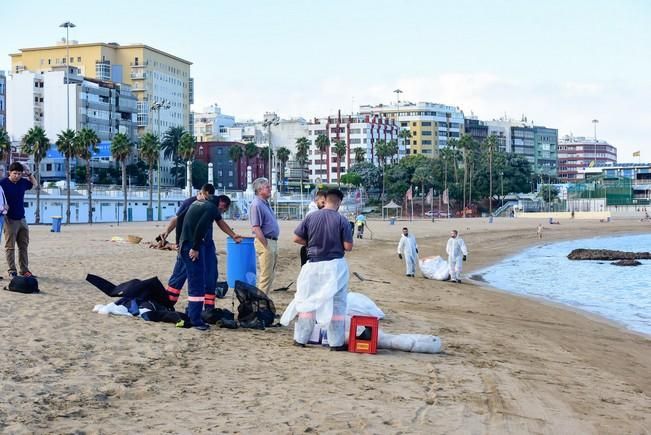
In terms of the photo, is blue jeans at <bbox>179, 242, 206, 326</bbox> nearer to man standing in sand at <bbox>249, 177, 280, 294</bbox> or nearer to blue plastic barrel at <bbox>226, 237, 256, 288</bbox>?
man standing in sand at <bbox>249, 177, 280, 294</bbox>

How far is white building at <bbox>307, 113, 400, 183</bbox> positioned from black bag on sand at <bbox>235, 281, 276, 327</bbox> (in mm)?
134789

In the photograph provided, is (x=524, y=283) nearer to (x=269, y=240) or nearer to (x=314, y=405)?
(x=269, y=240)

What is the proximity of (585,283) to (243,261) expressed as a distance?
15764 mm

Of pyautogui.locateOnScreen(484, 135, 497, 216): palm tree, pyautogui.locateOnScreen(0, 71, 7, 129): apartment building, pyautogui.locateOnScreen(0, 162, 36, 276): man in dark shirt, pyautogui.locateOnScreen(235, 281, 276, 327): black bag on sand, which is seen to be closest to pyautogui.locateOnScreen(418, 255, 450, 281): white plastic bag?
pyautogui.locateOnScreen(0, 162, 36, 276): man in dark shirt

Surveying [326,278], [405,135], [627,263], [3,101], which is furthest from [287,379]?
[405,135]

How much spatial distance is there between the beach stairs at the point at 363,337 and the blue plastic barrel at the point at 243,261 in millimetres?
2899

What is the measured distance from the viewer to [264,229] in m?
10.5

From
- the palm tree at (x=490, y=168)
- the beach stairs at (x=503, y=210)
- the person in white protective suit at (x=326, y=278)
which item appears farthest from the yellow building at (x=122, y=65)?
the person in white protective suit at (x=326, y=278)

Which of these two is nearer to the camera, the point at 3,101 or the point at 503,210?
the point at 3,101

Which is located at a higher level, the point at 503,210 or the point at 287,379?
the point at 287,379

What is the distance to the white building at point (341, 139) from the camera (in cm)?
14575

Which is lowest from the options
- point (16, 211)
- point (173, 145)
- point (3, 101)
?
point (16, 211)

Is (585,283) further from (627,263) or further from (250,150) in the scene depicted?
(250,150)

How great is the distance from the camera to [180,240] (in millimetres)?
9500
